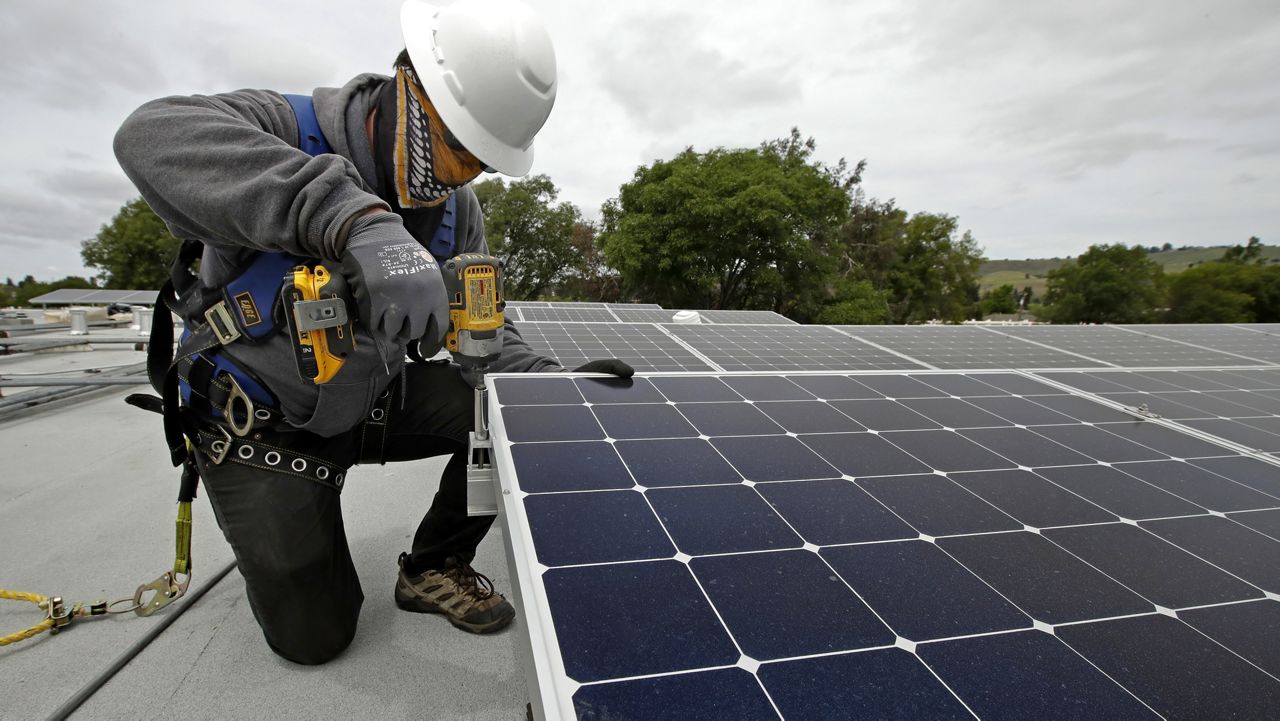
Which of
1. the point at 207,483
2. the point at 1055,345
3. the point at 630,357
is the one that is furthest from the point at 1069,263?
the point at 207,483

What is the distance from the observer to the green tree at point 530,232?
Result: 117 feet

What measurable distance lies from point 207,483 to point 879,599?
2919mm

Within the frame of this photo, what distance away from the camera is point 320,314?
1.82m

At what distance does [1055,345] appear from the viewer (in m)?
9.10

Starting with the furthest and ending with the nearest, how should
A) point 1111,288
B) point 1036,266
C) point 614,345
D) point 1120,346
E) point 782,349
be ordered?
point 1036,266
point 1111,288
point 1120,346
point 782,349
point 614,345

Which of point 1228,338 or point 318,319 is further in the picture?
point 1228,338

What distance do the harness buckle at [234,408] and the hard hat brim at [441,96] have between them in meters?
1.49

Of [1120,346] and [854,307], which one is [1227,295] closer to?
[854,307]

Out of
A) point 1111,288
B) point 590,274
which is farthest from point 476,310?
point 1111,288

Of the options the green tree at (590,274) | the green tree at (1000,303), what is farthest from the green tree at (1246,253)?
the green tree at (590,274)

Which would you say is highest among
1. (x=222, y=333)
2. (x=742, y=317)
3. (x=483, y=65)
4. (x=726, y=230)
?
(x=726, y=230)

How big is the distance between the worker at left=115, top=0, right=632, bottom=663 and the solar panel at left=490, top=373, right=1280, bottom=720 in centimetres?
77

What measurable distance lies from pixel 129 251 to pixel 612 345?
47034 mm

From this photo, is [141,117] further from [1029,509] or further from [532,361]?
[1029,509]
